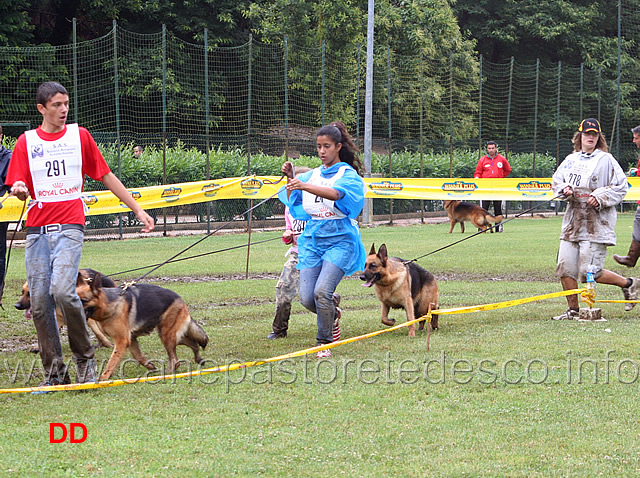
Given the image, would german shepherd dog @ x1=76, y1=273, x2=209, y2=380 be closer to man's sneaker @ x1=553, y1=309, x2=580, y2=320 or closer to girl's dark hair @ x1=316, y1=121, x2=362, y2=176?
girl's dark hair @ x1=316, y1=121, x2=362, y2=176

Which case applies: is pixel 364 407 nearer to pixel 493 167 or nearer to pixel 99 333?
pixel 99 333

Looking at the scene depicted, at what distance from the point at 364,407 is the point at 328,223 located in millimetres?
2219

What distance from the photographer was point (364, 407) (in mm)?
5438

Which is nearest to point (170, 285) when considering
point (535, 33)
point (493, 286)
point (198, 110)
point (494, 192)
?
point (493, 286)

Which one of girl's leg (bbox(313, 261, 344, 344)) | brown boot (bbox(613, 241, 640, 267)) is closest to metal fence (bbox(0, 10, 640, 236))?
brown boot (bbox(613, 241, 640, 267))

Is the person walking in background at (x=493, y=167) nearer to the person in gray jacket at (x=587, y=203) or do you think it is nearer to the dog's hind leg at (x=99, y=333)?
the person in gray jacket at (x=587, y=203)

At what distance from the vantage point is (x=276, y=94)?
83.8ft

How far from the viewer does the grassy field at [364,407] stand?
14.3 feet

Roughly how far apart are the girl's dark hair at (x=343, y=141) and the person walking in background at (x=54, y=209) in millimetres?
2030

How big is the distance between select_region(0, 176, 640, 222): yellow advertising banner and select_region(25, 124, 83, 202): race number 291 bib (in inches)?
412

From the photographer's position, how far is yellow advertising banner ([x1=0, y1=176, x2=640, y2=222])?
16.6 meters

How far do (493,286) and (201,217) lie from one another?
1218 cm

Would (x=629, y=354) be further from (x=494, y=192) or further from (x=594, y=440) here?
(x=494, y=192)

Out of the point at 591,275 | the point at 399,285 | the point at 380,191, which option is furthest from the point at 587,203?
the point at 380,191
